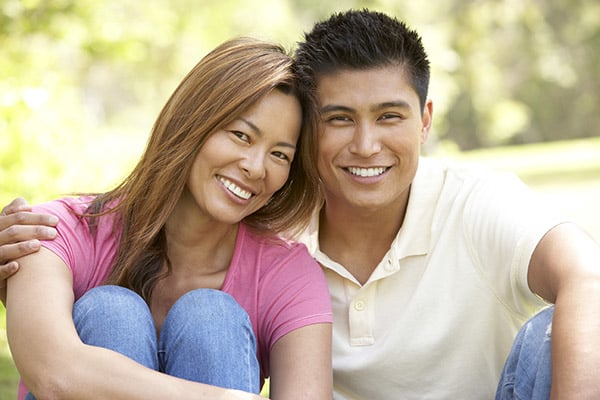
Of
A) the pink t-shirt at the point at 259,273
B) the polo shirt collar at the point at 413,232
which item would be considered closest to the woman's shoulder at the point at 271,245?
the pink t-shirt at the point at 259,273

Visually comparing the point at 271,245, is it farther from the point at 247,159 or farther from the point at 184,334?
the point at 184,334

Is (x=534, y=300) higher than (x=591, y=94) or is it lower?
lower

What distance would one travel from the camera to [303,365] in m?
2.53

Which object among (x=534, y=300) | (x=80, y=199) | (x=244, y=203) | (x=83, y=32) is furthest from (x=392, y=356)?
(x=83, y=32)

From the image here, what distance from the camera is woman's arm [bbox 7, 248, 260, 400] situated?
2.27m

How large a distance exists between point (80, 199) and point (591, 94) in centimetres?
2614

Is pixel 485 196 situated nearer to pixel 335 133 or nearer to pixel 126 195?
pixel 335 133

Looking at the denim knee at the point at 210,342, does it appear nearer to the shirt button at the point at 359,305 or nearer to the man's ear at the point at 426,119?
the shirt button at the point at 359,305

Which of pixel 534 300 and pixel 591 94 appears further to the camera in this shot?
pixel 591 94

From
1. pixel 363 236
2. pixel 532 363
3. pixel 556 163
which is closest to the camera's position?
pixel 532 363

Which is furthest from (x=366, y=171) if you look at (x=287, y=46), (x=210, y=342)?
(x=210, y=342)

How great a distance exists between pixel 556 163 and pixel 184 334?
2006cm

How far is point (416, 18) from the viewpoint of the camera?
16688 millimetres

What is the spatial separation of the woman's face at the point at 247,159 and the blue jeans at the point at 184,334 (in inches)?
13.1
